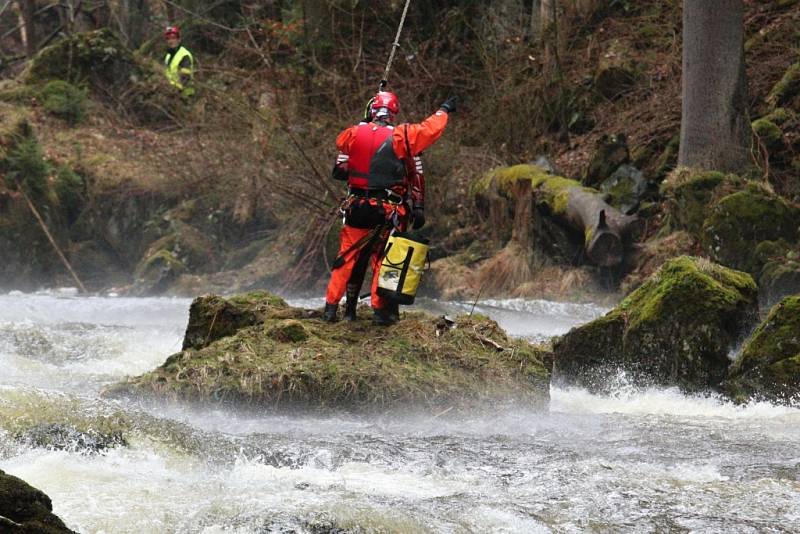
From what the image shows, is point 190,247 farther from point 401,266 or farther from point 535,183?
point 401,266

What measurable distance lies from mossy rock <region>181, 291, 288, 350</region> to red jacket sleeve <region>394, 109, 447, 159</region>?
1.55 m

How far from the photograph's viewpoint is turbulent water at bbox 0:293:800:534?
18.4ft

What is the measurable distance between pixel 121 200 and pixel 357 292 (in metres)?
10.6

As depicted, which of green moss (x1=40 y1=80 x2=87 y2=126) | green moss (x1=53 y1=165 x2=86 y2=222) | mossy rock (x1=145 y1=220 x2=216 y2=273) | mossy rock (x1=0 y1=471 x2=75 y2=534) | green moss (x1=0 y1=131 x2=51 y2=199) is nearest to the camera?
mossy rock (x1=0 y1=471 x2=75 y2=534)

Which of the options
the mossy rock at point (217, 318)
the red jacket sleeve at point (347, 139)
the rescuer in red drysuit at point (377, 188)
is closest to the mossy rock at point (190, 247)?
the mossy rock at point (217, 318)

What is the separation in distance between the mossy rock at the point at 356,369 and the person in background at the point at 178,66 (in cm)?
1338

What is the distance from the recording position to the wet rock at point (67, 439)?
6.34m

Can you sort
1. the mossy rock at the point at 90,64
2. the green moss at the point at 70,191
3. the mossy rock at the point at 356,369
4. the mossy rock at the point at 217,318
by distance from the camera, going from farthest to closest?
the mossy rock at the point at 90,64, the green moss at the point at 70,191, the mossy rock at the point at 217,318, the mossy rock at the point at 356,369

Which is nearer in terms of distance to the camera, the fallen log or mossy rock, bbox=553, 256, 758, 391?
mossy rock, bbox=553, 256, 758, 391

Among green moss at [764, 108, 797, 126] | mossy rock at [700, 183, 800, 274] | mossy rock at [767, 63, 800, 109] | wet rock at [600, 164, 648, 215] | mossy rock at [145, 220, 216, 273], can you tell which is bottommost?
mossy rock at [145, 220, 216, 273]

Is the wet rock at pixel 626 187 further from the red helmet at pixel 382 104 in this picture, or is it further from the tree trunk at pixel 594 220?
the red helmet at pixel 382 104

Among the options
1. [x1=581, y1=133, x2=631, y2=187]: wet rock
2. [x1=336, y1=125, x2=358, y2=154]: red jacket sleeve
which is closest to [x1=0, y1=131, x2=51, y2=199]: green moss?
[x1=581, y1=133, x2=631, y2=187]: wet rock

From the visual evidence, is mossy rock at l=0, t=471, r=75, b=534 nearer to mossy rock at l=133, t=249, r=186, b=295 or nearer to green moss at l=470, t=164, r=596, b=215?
green moss at l=470, t=164, r=596, b=215

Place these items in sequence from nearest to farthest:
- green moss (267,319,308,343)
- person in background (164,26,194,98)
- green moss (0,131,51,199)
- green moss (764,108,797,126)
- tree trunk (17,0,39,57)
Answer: green moss (267,319,308,343)
green moss (764,108,797,126)
green moss (0,131,51,199)
person in background (164,26,194,98)
tree trunk (17,0,39,57)
